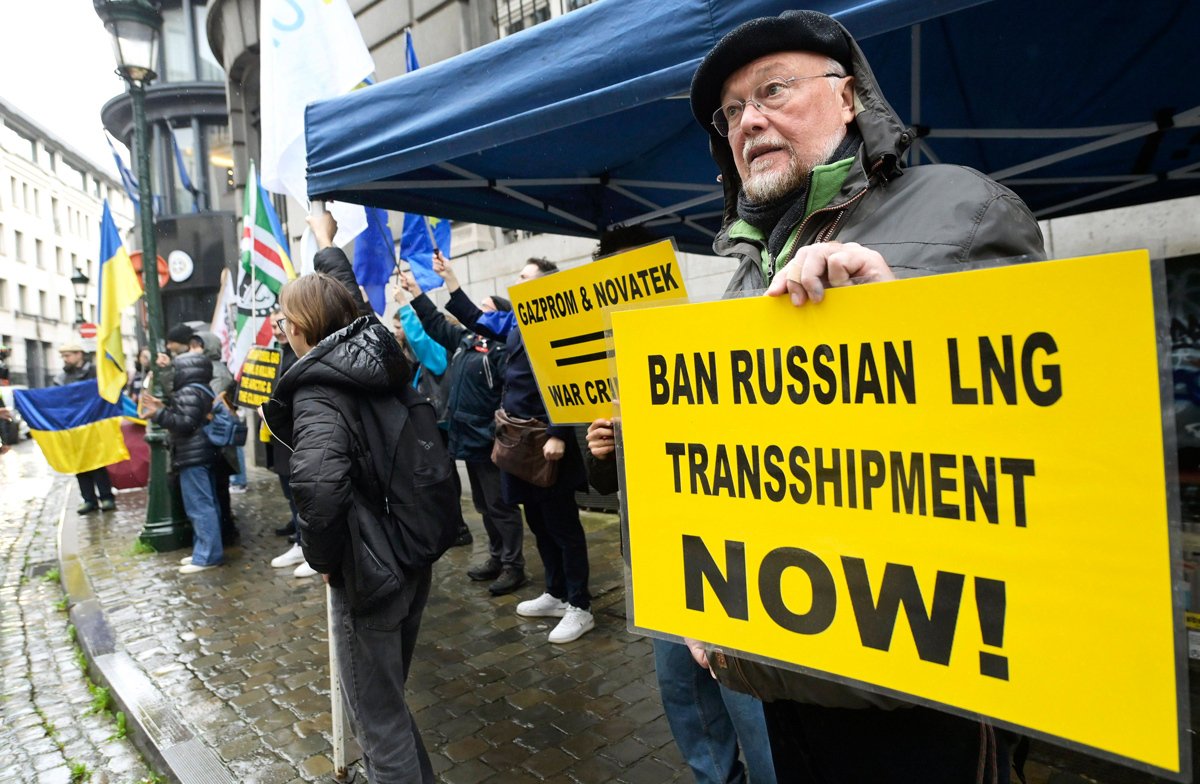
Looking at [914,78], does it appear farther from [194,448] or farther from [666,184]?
[194,448]

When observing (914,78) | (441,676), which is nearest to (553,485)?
(441,676)

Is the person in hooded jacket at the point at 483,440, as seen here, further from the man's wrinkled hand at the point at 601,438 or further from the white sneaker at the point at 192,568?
the man's wrinkled hand at the point at 601,438

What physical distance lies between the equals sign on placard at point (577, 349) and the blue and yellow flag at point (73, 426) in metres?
8.12

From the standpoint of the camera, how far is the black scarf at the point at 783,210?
1429mm

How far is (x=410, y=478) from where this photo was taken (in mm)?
2715

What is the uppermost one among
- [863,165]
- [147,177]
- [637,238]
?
[147,177]

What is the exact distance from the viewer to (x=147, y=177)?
7246mm

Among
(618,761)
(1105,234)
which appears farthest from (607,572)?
(1105,234)

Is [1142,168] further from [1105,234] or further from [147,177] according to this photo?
[147,177]

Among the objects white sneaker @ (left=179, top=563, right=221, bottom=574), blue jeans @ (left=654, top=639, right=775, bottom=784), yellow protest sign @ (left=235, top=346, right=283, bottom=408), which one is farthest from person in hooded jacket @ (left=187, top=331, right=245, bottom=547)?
blue jeans @ (left=654, top=639, right=775, bottom=784)

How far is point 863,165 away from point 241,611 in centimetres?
533

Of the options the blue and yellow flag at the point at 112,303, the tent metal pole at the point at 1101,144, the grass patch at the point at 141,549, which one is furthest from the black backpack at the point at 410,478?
the grass patch at the point at 141,549

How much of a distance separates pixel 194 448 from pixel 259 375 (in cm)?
109

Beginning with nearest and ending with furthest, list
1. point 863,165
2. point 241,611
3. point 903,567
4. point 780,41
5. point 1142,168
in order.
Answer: point 903,567 < point 863,165 < point 780,41 < point 1142,168 < point 241,611
